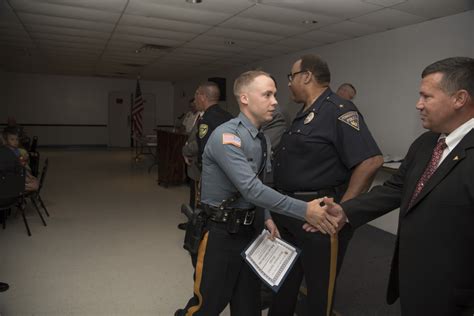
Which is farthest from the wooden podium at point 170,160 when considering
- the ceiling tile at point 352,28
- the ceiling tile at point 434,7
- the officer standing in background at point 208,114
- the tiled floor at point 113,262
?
the ceiling tile at point 434,7

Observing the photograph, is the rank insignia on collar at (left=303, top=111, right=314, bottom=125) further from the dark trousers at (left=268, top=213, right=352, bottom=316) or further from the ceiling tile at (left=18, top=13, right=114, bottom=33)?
the ceiling tile at (left=18, top=13, right=114, bottom=33)

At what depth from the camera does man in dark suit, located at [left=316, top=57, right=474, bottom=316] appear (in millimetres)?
1254

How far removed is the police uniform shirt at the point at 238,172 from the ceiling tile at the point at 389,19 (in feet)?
10.6

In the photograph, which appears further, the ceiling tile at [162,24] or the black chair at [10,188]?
the ceiling tile at [162,24]

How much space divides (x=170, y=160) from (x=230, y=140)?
221 inches

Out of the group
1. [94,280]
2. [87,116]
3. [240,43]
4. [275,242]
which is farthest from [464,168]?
[87,116]

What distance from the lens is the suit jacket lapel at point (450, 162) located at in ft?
4.20

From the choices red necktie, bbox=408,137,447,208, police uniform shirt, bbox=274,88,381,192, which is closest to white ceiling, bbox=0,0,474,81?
police uniform shirt, bbox=274,88,381,192

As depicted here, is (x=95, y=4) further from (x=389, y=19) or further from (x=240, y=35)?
(x=389, y=19)

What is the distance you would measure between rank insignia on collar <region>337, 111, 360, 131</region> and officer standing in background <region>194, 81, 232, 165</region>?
168 cm

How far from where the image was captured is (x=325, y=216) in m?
1.77

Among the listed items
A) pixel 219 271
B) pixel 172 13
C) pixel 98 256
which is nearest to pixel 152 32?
pixel 172 13

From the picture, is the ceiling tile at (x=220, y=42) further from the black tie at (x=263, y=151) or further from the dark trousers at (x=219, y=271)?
Result: the dark trousers at (x=219, y=271)

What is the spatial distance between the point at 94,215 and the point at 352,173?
14.0 ft
